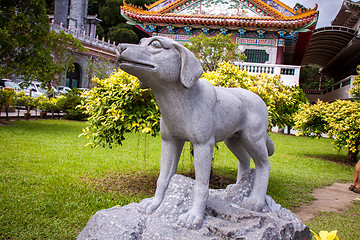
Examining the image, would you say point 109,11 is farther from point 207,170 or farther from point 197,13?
point 207,170

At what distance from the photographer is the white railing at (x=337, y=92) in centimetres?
1682

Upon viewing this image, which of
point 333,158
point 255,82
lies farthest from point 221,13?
point 255,82

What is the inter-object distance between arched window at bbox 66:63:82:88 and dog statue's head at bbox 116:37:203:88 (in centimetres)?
2402

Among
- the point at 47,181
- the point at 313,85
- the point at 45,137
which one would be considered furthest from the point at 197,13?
the point at 313,85

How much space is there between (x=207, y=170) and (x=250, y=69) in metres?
13.7

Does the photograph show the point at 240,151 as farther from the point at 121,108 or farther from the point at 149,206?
the point at 121,108

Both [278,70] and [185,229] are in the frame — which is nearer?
[185,229]

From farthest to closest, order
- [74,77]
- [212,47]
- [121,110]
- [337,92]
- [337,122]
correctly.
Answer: [74,77] < [337,92] < [212,47] < [337,122] < [121,110]

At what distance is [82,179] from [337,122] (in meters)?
6.92

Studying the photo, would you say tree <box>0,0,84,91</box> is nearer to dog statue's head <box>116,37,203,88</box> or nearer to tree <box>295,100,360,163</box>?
tree <box>295,100,360,163</box>

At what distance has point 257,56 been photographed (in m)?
16.9

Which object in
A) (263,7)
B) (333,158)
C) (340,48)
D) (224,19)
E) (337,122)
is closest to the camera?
(337,122)

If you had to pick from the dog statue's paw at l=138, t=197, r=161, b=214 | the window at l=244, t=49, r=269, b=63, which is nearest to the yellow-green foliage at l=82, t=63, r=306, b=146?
the dog statue's paw at l=138, t=197, r=161, b=214

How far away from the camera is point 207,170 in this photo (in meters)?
2.43
